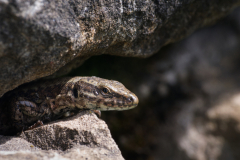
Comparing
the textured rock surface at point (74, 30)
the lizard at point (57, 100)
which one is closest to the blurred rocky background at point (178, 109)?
the textured rock surface at point (74, 30)

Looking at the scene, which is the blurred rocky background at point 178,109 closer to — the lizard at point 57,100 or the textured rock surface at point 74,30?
the textured rock surface at point 74,30

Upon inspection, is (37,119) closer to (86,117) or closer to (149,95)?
(86,117)

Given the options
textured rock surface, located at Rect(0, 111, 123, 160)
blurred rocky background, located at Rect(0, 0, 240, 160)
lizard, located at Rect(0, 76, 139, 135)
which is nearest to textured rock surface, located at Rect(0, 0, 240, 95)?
blurred rocky background, located at Rect(0, 0, 240, 160)

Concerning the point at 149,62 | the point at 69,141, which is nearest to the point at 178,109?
the point at 149,62

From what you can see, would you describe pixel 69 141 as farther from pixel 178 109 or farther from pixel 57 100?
pixel 178 109

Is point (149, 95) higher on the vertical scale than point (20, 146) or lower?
higher

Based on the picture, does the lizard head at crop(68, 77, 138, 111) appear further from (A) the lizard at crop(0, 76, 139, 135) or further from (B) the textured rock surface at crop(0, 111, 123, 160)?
(B) the textured rock surface at crop(0, 111, 123, 160)

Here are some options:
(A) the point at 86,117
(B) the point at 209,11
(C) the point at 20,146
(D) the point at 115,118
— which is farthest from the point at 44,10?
(D) the point at 115,118
